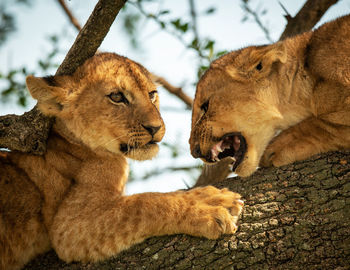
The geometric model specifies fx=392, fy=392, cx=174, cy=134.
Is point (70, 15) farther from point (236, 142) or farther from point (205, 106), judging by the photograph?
point (236, 142)

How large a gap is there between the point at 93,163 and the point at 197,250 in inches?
62.4

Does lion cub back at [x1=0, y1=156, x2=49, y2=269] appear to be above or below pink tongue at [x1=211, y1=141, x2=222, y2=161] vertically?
below

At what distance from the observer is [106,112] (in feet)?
13.6

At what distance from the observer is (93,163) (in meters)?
4.13

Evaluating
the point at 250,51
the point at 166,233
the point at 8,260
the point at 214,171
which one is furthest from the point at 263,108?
the point at 8,260

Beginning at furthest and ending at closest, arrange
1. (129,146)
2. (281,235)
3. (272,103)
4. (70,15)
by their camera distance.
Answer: (70,15) → (272,103) → (129,146) → (281,235)

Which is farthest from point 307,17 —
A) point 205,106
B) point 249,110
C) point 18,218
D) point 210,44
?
point 18,218

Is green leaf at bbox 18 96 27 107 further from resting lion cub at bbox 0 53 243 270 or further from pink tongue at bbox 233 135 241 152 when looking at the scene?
pink tongue at bbox 233 135 241 152

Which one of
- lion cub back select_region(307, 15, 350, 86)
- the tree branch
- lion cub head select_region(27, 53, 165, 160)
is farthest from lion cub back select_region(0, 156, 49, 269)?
the tree branch

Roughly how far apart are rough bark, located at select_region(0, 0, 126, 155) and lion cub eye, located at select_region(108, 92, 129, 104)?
485 millimetres

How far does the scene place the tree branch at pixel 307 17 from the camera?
5102mm

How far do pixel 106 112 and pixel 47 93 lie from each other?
624mm

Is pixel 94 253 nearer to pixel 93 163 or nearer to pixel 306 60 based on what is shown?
pixel 93 163

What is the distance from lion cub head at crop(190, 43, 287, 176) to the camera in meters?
4.33
